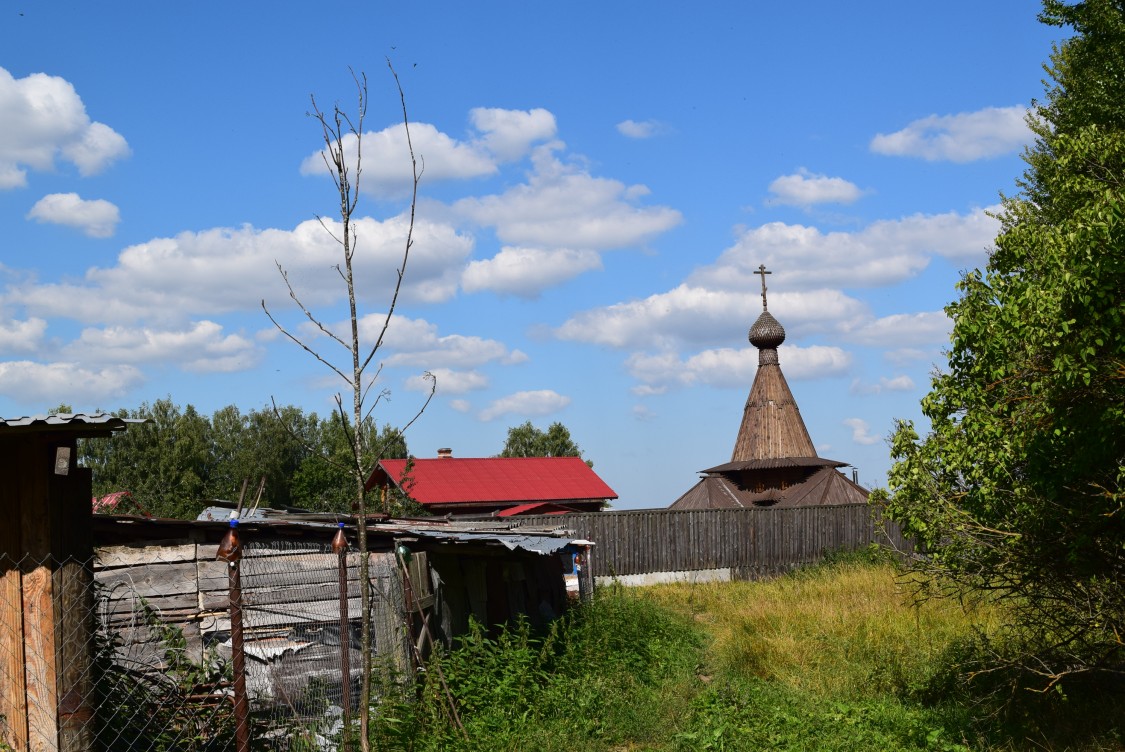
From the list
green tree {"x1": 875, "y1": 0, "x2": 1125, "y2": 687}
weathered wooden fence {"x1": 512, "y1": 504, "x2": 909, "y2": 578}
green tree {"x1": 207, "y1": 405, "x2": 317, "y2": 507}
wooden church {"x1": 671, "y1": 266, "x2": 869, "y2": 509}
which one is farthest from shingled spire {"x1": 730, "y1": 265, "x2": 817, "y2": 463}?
green tree {"x1": 207, "y1": 405, "x2": 317, "y2": 507}

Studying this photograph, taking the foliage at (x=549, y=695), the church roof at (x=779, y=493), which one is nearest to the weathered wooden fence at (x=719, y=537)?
the church roof at (x=779, y=493)

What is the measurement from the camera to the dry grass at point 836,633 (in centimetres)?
1113

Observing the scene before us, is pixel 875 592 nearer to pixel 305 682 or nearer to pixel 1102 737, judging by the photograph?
pixel 1102 737

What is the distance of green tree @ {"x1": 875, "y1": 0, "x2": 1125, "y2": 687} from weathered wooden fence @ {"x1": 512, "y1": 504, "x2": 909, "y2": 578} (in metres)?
13.9

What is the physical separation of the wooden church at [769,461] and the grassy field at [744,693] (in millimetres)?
15783

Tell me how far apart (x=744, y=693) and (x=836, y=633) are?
343 cm

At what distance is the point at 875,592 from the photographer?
1662cm

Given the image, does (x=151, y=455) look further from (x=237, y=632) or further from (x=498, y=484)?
(x=237, y=632)

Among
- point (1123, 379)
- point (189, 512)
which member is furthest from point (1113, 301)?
point (189, 512)

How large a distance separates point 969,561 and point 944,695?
1.69 m

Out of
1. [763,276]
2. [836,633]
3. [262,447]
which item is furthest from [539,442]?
[836,633]

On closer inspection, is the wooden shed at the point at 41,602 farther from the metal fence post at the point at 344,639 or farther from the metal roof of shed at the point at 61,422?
the metal fence post at the point at 344,639

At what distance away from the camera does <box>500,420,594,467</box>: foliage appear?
210ft

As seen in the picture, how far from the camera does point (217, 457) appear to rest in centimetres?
5975
